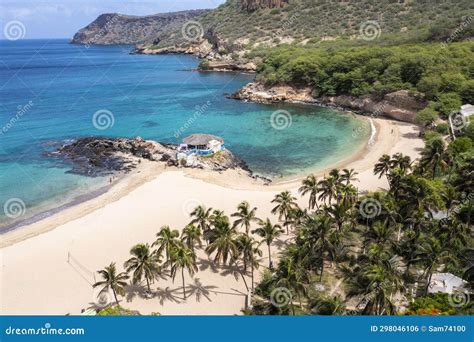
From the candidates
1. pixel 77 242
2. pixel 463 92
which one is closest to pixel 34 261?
pixel 77 242

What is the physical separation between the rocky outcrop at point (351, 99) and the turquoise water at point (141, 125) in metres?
4.91

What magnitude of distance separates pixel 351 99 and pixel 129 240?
66151 mm

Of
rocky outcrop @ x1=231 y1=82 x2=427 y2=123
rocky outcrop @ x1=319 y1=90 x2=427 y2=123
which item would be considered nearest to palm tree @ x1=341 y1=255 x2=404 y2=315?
rocky outcrop @ x1=319 y1=90 x2=427 y2=123

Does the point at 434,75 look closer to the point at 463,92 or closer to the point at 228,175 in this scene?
the point at 463,92

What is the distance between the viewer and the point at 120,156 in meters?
60.9

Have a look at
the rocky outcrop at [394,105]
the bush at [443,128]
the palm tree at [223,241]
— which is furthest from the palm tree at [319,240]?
the rocky outcrop at [394,105]

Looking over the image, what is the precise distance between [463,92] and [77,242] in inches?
2598

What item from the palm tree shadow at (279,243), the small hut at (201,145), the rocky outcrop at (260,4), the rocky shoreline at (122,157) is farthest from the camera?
the rocky outcrop at (260,4)

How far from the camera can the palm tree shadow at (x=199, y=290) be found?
2888 centimetres

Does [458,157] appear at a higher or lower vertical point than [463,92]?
lower

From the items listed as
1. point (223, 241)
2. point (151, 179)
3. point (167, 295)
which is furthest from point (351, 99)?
point (167, 295)

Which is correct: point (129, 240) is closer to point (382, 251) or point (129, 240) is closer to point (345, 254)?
point (345, 254)

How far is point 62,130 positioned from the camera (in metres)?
75.1

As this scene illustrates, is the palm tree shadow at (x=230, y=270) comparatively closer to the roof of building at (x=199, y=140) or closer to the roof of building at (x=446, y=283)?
the roof of building at (x=446, y=283)
